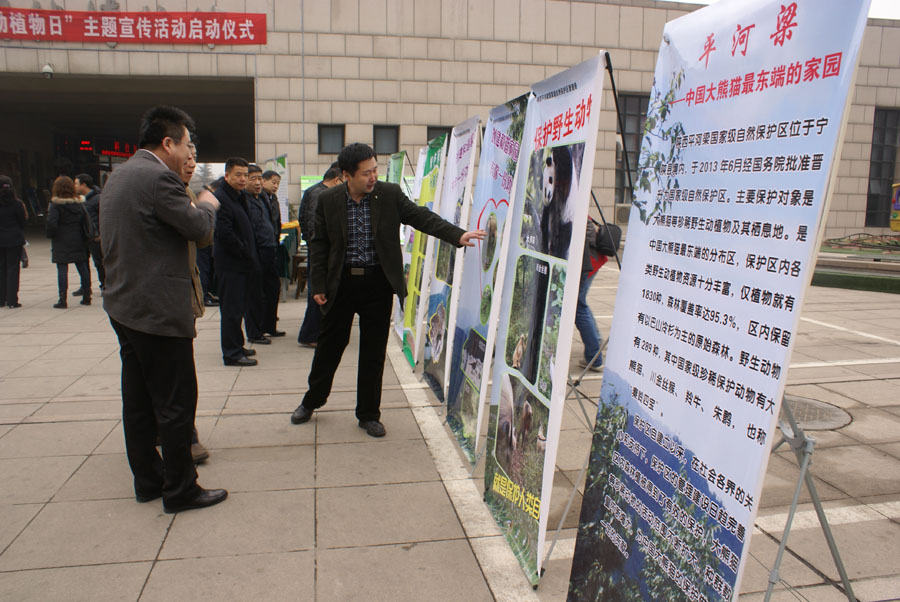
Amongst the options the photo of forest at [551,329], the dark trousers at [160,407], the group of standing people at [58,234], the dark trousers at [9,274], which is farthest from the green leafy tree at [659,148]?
the dark trousers at [9,274]

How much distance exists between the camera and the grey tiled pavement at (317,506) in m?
2.89

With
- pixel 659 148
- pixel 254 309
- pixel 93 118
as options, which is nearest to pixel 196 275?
pixel 659 148

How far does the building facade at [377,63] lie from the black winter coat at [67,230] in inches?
331

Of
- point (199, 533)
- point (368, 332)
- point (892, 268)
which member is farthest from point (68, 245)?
point (892, 268)

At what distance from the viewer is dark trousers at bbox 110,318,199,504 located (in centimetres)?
342

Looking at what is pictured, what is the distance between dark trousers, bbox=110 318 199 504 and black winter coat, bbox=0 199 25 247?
7553 millimetres

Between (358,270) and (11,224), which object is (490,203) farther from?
(11,224)

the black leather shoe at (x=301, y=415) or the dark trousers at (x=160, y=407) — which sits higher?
the dark trousers at (x=160, y=407)

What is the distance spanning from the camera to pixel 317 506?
3602 millimetres

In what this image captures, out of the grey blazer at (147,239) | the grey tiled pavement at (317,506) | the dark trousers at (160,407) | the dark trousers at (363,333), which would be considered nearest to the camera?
the grey tiled pavement at (317,506)

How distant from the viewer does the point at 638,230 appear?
7.88ft

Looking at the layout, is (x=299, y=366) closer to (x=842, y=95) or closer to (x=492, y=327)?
(x=492, y=327)

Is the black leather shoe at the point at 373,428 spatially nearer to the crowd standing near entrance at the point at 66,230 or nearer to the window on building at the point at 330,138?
the crowd standing near entrance at the point at 66,230

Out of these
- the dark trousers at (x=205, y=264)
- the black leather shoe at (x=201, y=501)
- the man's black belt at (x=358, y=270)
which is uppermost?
the man's black belt at (x=358, y=270)
